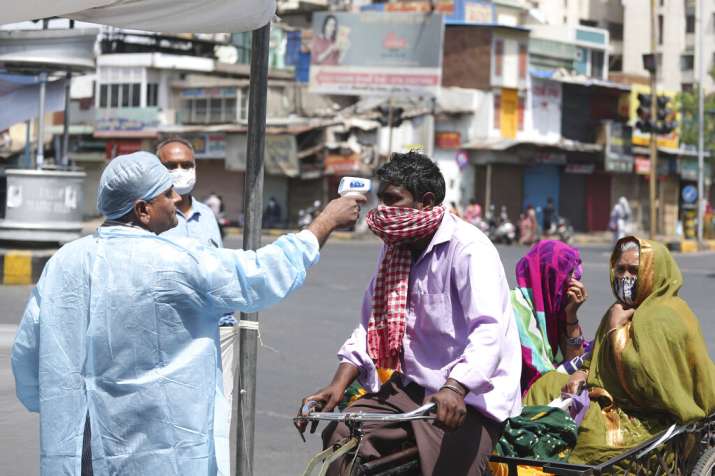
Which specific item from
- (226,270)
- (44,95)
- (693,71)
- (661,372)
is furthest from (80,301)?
(693,71)

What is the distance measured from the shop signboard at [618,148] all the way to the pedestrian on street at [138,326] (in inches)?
1876

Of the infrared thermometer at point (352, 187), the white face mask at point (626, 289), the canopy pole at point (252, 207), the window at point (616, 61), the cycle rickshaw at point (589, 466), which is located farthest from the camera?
the window at point (616, 61)

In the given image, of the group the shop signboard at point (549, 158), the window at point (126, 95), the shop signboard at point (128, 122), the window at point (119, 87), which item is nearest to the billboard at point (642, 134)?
the shop signboard at point (549, 158)

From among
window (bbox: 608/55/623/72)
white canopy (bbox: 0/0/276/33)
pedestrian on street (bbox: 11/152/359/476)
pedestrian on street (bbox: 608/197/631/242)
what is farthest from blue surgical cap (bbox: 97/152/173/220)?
window (bbox: 608/55/623/72)

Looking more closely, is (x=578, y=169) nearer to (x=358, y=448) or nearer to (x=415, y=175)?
(x=415, y=175)

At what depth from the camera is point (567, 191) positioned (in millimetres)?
50969

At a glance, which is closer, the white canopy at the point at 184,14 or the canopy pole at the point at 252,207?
the white canopy at the point at 184,14

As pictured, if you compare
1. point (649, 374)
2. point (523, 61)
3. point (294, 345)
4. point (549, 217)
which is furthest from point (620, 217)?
point (649, 374)

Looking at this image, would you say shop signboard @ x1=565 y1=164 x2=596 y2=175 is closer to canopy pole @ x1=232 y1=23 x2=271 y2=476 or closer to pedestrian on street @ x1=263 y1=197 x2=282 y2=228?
pedestrian on street @ x1=263 y1=197 x2=282 y2=228

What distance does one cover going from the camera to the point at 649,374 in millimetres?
4996

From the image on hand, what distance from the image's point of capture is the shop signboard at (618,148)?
165ft

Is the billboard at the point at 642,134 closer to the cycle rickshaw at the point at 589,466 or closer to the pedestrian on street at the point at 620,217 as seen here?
the pedestrian on street at the point at 620,217

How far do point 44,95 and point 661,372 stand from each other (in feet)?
33.0

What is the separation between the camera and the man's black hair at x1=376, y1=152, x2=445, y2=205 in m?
4.07
